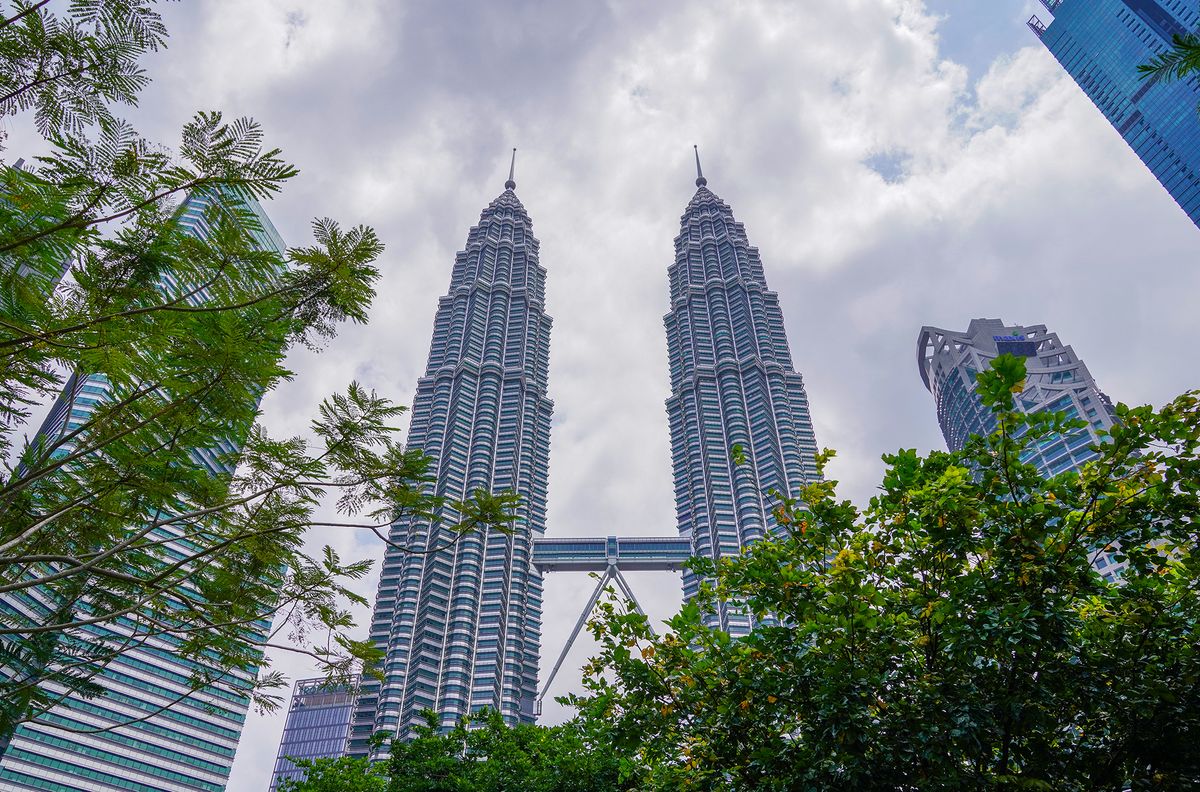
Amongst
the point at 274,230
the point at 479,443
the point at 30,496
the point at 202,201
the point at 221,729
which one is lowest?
the point at 30,496

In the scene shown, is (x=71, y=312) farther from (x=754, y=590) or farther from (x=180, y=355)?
(x=754, y=590)

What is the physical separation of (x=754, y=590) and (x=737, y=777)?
2.07 metres

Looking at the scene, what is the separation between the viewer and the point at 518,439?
11125cm

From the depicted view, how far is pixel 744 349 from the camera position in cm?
12000

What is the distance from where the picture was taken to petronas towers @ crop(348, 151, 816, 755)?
90312mm

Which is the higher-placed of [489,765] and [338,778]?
[489,765]

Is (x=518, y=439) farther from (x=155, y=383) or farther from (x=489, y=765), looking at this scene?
(x=155, y=383)

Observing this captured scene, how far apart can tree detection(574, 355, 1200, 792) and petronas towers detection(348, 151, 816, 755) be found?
75148 millimetres

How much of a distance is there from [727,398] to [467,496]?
162 feet

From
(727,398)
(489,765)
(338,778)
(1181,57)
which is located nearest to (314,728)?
(727,398)

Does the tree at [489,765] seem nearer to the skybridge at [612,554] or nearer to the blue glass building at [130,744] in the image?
the blue glass building at [130,744]

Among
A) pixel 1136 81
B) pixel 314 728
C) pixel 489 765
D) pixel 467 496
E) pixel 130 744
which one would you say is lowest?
pixel 489 765

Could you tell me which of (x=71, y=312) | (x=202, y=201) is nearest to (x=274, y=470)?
(x=71, y=312)

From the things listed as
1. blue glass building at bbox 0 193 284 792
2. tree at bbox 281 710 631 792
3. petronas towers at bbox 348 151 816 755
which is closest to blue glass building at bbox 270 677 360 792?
blue glass building at bbox 0 193 284 792
